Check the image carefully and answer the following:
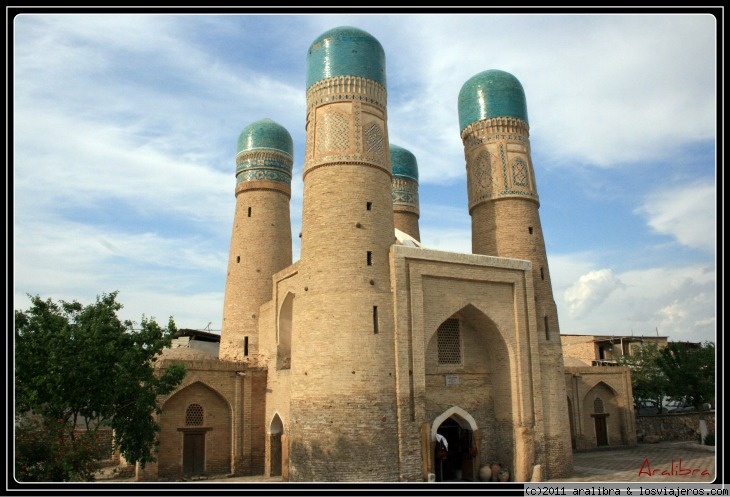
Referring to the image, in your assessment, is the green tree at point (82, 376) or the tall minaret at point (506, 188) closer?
the green tree at point (82, 376)

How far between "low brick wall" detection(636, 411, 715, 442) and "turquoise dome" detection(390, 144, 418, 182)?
15281mm

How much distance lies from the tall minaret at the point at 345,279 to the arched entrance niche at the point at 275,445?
3180 millimetres

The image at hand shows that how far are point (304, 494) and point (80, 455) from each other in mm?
4729

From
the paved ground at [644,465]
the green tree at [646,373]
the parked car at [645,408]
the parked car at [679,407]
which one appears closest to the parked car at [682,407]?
the parked car at [679,407]

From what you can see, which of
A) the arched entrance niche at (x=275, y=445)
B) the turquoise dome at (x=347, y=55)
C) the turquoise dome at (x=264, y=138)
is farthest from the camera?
the turquoise dome at (x=264, y=138)

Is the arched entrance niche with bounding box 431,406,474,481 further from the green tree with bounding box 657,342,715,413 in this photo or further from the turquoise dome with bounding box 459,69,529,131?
the green tree with bounding box 657,342,715,413

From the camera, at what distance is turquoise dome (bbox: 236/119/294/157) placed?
897 inches

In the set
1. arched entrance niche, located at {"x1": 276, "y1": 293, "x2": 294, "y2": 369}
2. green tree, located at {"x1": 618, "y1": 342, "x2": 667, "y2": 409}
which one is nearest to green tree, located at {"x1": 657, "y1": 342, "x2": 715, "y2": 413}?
green tree, located at {"x1": 618, "y1": 342, "x2": 667, "y2": 409}

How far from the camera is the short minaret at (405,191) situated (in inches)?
1009

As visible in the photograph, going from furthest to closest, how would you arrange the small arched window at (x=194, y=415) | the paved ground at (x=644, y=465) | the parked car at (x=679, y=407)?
the parked car at (x=679, y=407) → the small arched window at (x=194, y=415) → the paved ground at (x=644, y=465)

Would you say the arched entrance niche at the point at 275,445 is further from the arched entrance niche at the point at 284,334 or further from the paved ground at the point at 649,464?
the paved ground at the point at 649,464

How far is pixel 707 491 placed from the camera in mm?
8305
